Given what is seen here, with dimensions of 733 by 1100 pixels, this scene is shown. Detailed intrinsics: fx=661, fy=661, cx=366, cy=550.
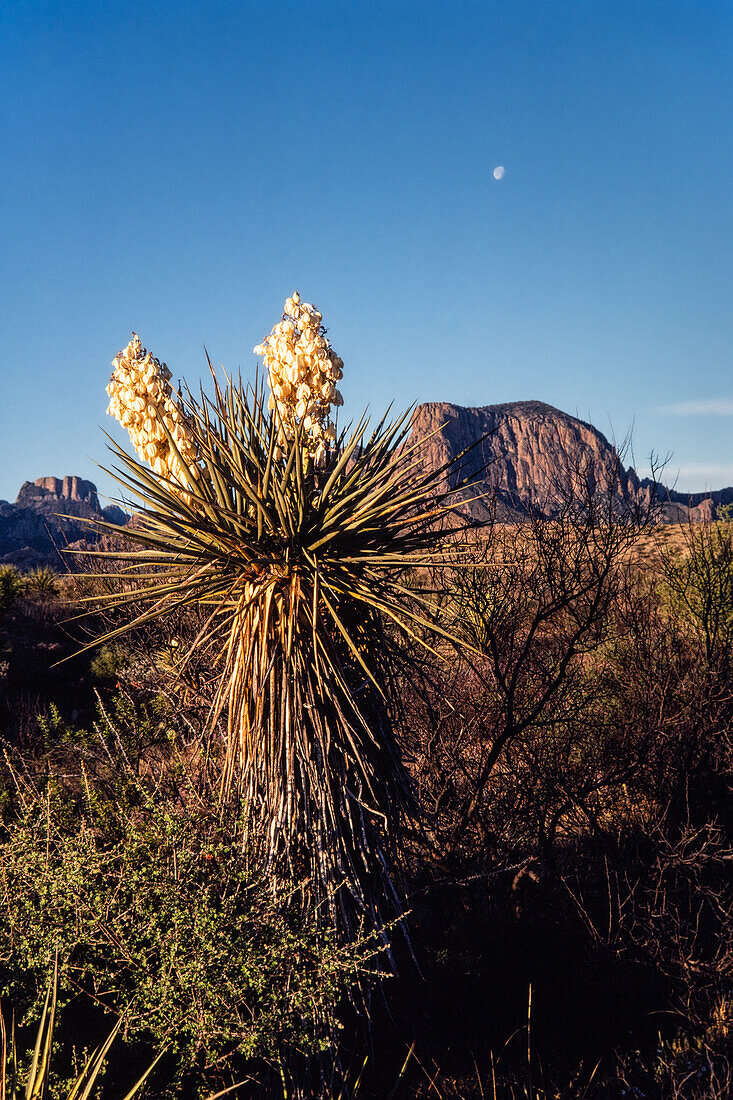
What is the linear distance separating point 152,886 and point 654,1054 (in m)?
4.66

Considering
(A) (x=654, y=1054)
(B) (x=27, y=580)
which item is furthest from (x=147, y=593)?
(B) (x=27, y=580)

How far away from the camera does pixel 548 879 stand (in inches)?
253

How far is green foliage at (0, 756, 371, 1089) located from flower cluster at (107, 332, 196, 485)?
2.01 metres

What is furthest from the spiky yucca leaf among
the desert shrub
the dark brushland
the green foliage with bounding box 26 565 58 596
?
the green foliage with bounding box 26 565 58 596

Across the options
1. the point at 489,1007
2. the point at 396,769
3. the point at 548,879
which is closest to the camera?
the point at 396,769

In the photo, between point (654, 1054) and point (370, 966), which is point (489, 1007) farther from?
point (370, 966)

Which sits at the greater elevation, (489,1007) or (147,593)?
(147,593)

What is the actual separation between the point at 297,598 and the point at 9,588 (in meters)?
14.6

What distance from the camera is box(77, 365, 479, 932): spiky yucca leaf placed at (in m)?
3.47

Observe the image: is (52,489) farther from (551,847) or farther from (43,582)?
(551,847)

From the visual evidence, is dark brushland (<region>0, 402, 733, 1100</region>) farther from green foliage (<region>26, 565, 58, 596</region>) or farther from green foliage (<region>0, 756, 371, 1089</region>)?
green foliage (<region>26, 565, 58, 596</region>)

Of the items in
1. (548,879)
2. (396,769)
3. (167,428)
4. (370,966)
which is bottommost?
(548,879)

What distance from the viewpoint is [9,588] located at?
1554 centimetres

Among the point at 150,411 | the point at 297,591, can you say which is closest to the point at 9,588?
the point at 150,411
